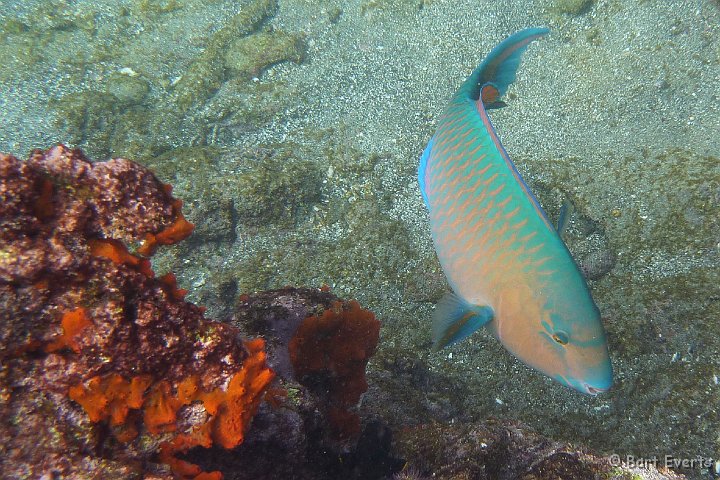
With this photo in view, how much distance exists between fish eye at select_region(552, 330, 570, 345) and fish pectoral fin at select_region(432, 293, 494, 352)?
0.28 meters

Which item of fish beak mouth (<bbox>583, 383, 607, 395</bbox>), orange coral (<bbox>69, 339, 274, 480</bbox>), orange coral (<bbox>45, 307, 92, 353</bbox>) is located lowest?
fish beak mouth (<bbox>583, 383, 607, 395</bbox>)

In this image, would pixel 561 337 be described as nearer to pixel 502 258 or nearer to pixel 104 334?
pixel 502 258

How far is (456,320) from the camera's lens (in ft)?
5.78

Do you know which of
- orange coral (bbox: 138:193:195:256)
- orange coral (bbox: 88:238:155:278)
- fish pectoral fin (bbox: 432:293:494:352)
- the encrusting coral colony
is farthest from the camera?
fish pectoral fin (bbox: 432:293:494:352)

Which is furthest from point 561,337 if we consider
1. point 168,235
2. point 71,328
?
point 71,328

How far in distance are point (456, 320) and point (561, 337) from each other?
1.38 ft

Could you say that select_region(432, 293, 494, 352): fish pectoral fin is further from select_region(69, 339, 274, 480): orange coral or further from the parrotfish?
select_region(69, 339, 274, 480): orange coral

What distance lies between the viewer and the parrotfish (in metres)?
1.55

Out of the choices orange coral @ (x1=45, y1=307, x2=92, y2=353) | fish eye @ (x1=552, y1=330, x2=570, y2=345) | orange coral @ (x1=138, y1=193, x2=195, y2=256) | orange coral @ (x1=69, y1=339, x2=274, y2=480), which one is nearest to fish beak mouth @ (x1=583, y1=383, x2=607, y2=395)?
fish eye @ (x1=552, y1=330, x2=570, y2=345)

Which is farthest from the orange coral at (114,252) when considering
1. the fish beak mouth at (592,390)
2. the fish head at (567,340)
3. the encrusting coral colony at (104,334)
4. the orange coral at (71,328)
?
the fish beak mouth at (592,390)

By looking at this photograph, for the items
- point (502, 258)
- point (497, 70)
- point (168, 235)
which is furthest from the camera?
point (497, 70)

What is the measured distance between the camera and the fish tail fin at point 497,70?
2051mm

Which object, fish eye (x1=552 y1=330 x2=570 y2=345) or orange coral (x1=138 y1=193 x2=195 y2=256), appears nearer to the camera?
orange coral (x1=138 y1=193 x2=195 y2=256)

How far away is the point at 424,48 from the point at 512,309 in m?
5.04
